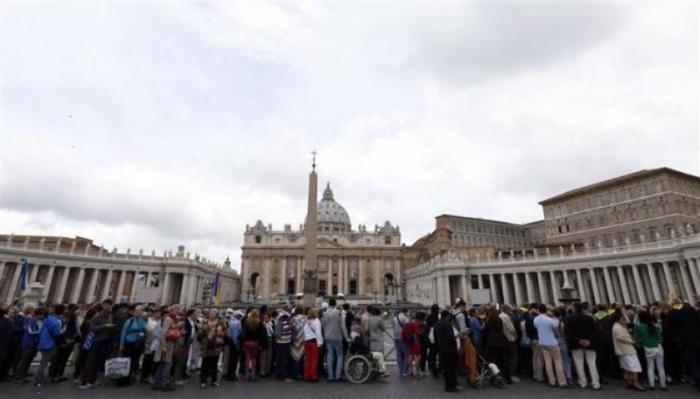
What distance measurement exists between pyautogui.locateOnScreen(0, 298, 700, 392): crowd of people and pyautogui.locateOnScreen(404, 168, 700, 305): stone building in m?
26.2

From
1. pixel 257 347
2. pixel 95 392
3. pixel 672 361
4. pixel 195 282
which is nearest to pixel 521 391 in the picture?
pixel 672 361

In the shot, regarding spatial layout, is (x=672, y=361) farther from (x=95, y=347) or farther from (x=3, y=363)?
(x=3, y=363)

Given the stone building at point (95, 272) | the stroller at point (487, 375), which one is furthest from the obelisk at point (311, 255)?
the stone building at point (95, 272)

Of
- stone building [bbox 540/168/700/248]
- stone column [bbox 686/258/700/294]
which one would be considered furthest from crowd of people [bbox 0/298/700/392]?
stone building [bbox 540/168/700/248]

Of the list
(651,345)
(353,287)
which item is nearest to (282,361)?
(651,345)

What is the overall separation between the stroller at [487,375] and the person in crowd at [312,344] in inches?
153

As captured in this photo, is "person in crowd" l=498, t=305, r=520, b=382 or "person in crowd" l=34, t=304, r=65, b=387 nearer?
"person in crowd" l=34, t=304, r=65, b=387

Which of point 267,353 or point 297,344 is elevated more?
point 297,344

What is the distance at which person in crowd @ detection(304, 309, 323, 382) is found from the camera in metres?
8.94

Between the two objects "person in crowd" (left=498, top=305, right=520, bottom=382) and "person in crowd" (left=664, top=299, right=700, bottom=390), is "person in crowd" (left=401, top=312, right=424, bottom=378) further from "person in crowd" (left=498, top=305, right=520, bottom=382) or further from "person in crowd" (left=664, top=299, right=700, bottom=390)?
"person in crowd" (left=664, top=299, right=700, bottom=390)

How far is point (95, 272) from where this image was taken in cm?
4619

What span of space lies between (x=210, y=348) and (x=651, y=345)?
10.2 m

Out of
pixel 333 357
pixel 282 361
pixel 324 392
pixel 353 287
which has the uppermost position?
pixel 353 287

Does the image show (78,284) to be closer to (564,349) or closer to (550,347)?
(550,347)
